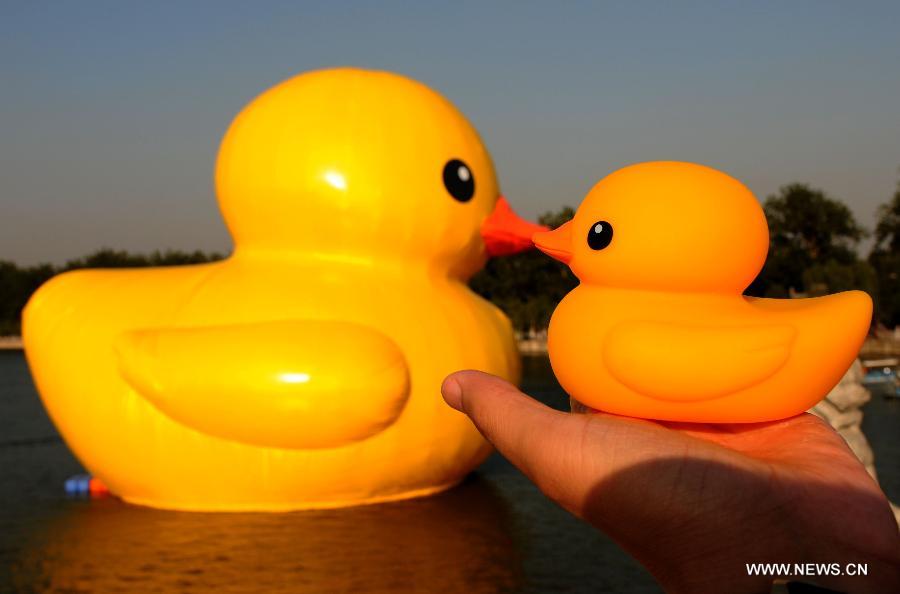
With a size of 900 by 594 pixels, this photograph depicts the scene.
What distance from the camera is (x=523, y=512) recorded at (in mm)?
7340

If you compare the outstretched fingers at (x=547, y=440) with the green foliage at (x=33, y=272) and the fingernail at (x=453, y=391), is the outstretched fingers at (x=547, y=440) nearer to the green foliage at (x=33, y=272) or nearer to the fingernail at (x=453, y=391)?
the fingernail at (x=453, y=391)

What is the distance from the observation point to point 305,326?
254 inches

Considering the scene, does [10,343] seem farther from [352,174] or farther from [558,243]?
[558,243]

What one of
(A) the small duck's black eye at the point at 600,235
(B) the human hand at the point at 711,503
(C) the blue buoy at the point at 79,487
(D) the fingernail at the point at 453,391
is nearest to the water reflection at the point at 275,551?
(C) the blue buoy at the point at 79,487

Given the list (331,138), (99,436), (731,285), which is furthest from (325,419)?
(731,285)

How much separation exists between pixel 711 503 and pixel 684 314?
709 millimetres

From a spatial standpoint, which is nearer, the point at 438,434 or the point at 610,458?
the point at 610,458

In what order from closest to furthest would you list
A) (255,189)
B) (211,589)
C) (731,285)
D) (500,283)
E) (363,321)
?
1. (731,285)
2. (211,589)
3. (363,321)
4. (255,189)
5. (500,283)

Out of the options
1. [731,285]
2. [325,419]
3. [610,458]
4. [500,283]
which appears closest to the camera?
[610,458]

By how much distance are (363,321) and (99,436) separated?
2200 mm

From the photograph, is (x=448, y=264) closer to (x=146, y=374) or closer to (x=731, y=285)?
(x=146, y=374)

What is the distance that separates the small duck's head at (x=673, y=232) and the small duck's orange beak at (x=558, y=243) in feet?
0.11

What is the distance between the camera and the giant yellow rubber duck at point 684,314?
222 centimetres
